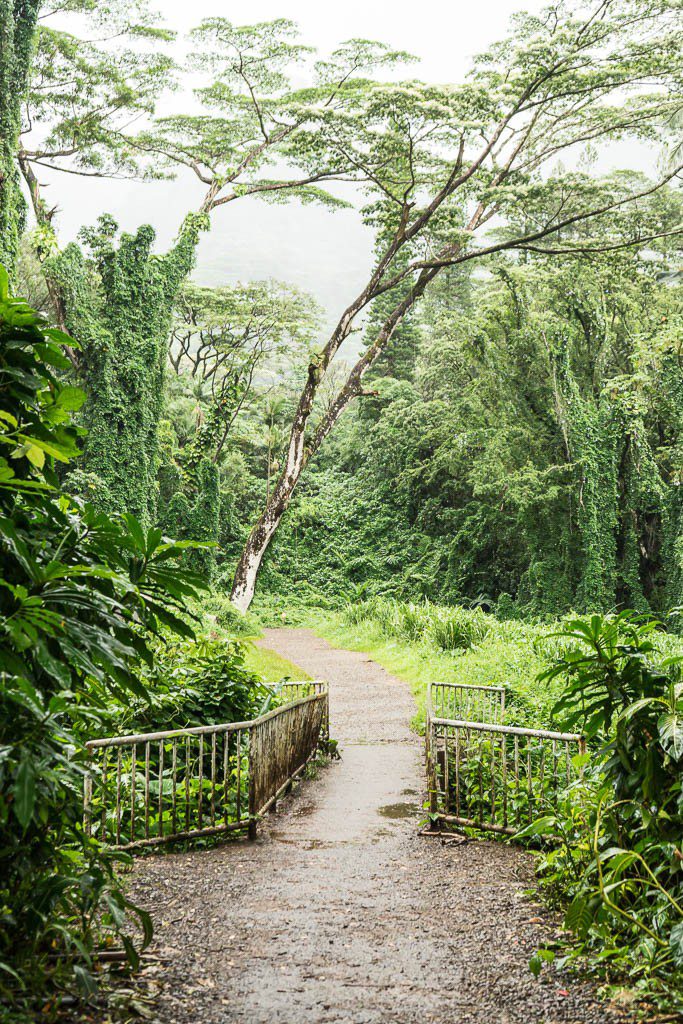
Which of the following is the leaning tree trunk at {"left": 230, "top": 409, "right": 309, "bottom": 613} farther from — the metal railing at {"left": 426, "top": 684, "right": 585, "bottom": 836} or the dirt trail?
the metal railing at {"left": 426, "top": 684, "right": 585, "bottom": 836}

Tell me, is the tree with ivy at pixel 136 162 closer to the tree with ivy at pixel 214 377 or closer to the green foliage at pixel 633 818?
the tree with ivy at pixel 214 377

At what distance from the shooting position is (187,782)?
5.71 metres

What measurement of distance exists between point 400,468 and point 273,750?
25515mm

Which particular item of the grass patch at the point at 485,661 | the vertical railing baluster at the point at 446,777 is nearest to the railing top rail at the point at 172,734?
the vertical railing baluster at the point at 446,777

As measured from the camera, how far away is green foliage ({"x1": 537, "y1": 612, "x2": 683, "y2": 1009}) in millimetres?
3559

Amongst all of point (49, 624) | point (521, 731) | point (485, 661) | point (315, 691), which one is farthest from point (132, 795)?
point (485, 661)

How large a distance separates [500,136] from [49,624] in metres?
21.7

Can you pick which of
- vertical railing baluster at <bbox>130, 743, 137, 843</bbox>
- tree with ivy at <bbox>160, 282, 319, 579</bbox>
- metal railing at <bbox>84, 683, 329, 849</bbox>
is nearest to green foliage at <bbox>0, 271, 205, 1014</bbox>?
metal railing at <bbox>84, 683, 329, 849</bbox>

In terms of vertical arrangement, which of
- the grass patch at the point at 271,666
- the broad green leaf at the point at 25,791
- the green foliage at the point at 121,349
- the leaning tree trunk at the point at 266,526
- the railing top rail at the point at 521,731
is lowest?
the grass patch at the point at 271,666

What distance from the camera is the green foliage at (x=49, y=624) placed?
2549 mm

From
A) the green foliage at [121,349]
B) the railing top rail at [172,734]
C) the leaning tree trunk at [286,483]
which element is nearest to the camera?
the railing top rail at [172,734]

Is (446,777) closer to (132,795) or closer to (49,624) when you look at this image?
(132,795)

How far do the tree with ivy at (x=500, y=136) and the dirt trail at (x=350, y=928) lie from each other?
50.3 feet

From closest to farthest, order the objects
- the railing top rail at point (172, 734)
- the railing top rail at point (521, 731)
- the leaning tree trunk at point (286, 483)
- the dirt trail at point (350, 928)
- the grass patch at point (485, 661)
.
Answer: the dirt trail at point (350, 928)
the railing top rail at point (172, 734)
the railing top rail at point (521, 731)
the grass patch at point (485, 661)
the leaning tree trunk at point (286, 483)
